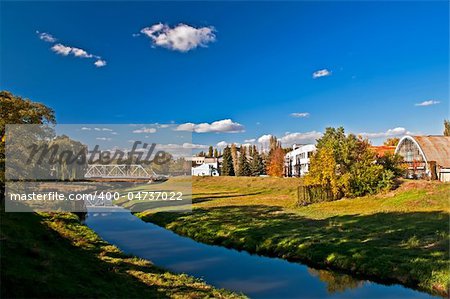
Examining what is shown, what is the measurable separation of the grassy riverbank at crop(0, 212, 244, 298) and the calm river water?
2.30 meters

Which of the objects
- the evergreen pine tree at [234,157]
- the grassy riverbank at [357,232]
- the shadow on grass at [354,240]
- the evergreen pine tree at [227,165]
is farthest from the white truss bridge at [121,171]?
the shadow on grass at [354,240]

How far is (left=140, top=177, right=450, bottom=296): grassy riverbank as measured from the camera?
1822cm

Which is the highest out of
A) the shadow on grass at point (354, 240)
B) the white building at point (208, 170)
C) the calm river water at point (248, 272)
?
the white building at point (208, 170)

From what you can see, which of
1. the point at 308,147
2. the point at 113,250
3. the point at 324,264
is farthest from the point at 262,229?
the point at 308,147

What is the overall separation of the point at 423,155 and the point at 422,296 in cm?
5326

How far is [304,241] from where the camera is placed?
23.9 metres

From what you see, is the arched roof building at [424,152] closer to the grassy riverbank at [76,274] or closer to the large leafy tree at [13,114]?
the grassy riverbank at [76,274]

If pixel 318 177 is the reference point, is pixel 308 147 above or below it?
above

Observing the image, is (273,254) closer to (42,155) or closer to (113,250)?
(113,250)

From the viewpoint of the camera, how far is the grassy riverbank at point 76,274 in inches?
436

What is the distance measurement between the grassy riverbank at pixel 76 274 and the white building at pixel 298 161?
241 ft

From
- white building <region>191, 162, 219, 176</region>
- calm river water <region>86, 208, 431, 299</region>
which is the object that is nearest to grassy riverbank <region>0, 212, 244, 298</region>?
calm river water <region>86, 208, 431, 299</region>

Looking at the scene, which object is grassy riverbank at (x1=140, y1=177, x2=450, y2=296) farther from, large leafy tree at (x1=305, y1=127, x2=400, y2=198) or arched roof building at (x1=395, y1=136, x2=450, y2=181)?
arched roof building at (x1=395, y1=136, x2=450, y2=181)

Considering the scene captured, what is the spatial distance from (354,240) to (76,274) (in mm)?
17603
